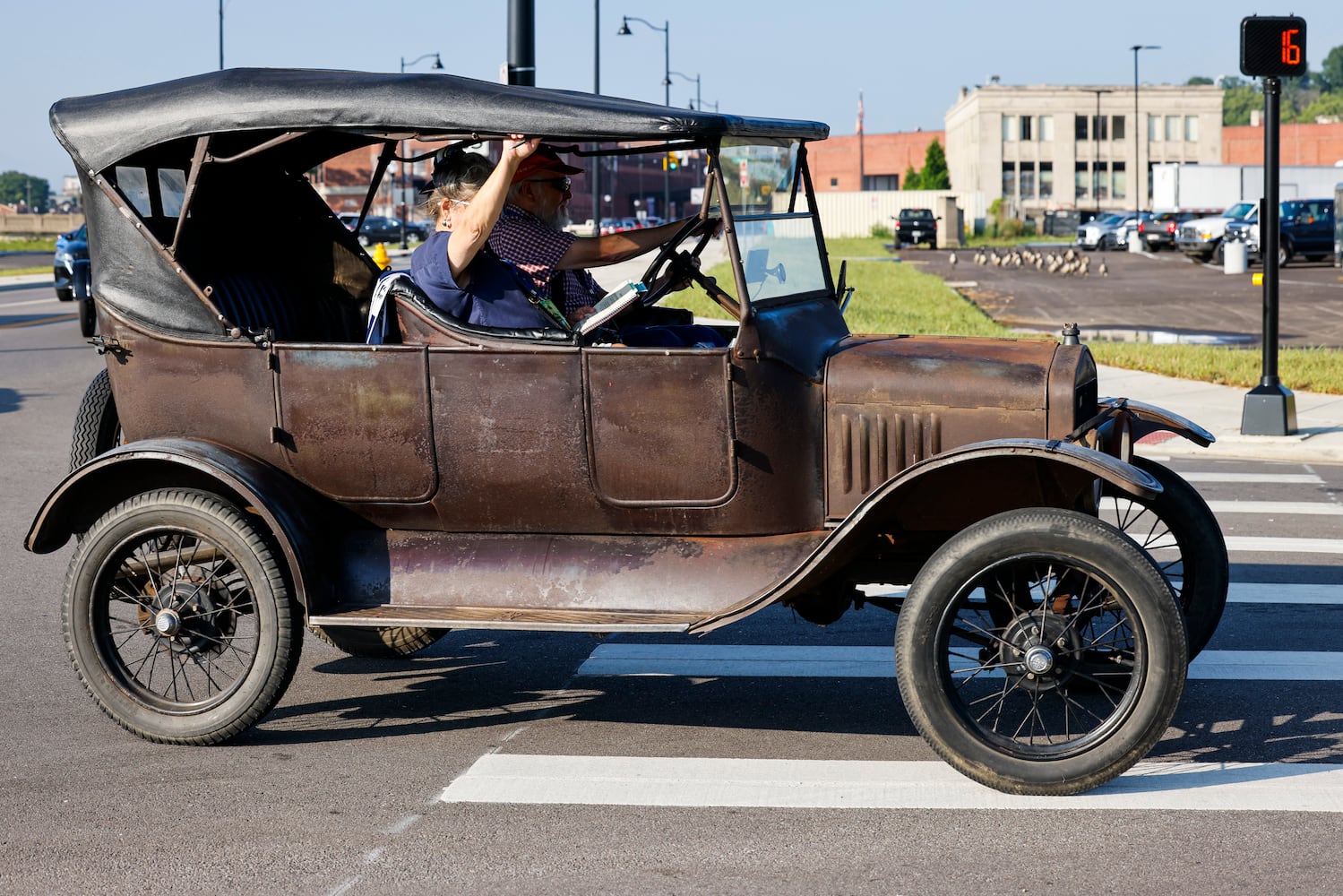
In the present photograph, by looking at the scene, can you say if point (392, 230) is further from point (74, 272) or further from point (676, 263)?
point (676, 263)

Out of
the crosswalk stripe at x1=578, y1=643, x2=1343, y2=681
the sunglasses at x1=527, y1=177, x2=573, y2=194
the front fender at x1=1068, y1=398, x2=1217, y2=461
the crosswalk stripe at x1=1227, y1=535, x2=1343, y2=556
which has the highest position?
the sunglasses at x1=527, y1=177, x2=573, y2=194

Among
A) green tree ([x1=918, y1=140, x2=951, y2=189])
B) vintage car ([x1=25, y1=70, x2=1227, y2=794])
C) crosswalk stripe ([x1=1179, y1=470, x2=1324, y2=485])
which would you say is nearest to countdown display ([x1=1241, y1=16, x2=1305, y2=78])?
crosswalk stripe ([x1=1179, y1=470, x2=1324, y2=485])

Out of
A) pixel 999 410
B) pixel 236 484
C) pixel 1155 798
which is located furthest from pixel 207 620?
pixel 1155 798

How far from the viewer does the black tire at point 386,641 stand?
563cm

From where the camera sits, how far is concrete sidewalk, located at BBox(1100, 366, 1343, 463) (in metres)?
10.9

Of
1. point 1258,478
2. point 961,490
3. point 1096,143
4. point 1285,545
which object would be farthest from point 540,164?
point 1096,143

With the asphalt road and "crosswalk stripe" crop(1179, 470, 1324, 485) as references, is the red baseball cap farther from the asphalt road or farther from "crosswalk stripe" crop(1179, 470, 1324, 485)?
"crosswalk stripe" crop(1179, 470, 1324, 485)

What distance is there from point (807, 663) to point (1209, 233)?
1640 inches

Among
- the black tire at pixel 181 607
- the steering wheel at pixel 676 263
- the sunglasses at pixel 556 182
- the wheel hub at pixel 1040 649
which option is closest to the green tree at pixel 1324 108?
the sunglasses at pixel 556 182

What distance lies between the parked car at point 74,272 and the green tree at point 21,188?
Answer: 156 m

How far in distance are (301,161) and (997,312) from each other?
67.4 feet

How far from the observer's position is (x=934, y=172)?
94562 millimetres

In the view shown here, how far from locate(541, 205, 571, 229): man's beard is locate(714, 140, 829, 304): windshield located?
74cm

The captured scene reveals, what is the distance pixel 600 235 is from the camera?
558 cm
